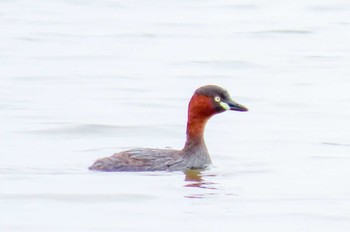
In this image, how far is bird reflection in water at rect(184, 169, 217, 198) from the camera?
Answer: 51.4 feet

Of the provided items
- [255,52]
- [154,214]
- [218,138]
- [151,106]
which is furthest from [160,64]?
[154,214]

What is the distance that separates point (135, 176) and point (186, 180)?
0.51 m

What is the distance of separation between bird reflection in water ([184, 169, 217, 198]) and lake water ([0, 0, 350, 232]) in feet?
0.08

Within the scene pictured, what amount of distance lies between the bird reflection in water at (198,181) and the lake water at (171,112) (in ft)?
0.08

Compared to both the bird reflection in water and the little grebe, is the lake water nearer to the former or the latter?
the bird reflection in water

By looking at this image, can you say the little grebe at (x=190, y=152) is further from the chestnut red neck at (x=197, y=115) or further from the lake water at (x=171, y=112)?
the lake water at (x=171, y=112)

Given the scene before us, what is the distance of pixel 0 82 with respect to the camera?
2350 centimetres

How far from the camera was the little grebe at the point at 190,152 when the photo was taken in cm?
1653

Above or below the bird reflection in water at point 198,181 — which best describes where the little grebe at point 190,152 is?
above

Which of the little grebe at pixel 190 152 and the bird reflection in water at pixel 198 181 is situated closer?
the bird reflection in water at pixel 198 181

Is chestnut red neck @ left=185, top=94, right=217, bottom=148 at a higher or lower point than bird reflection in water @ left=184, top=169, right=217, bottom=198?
higher

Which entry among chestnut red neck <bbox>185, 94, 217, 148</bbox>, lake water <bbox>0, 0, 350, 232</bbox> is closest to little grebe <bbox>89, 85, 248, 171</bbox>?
chestnut red neck <bbox>185, 94, 217, 148</bbox>

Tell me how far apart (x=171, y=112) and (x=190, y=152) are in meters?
4.23

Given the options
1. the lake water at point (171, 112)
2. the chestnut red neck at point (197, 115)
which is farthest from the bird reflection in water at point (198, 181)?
the chestnut red neck at point (197, 115)
